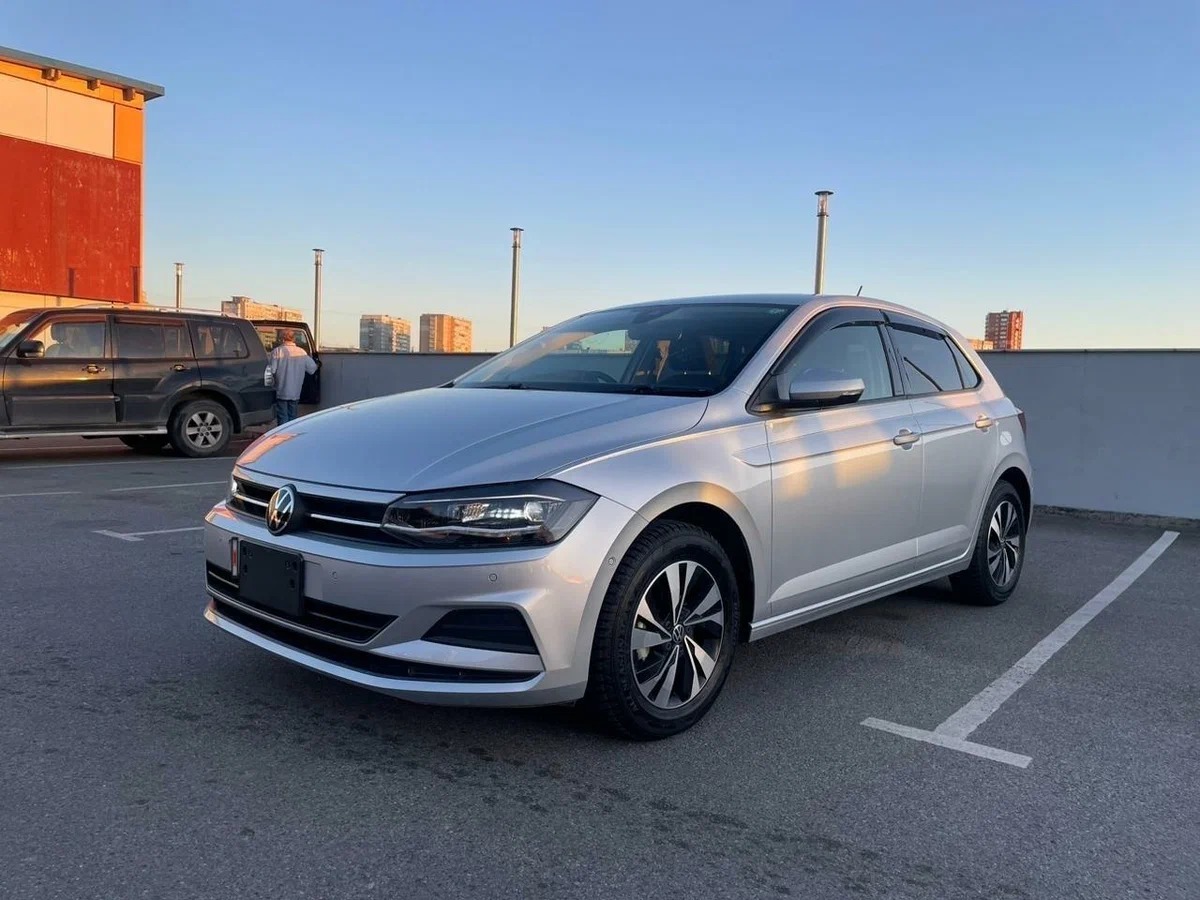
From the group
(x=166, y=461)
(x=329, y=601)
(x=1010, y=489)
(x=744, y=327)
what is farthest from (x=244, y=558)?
(x=166, y=461)

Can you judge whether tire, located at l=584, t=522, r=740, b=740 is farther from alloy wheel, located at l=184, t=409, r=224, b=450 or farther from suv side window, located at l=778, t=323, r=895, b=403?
alloy wheel, located at l=184, t=409, r=224, b=450

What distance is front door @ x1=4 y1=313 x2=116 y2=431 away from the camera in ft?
36.0

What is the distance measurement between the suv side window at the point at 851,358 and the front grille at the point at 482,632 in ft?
5.27

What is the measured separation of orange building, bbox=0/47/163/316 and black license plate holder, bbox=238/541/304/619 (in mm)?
17667

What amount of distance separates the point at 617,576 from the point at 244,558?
1.30m

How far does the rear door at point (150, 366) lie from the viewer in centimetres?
1171

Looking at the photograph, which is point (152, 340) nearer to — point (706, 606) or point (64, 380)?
point (64, 380)

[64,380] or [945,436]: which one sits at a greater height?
[945,436]

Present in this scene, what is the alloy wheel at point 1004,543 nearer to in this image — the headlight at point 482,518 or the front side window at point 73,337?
the headlight at point 482,518

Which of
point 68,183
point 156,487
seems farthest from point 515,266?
point 156,487

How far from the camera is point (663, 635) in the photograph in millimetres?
3328

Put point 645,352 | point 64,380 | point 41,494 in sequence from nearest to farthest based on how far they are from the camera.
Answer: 1. point 645,352
2. point 41,494
3. point 64,380

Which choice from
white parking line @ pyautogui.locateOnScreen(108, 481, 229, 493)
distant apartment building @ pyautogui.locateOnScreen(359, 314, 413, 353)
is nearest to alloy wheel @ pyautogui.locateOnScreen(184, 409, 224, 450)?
white parking line @ pyautogui.locateOnScreen(108, 481, 229, 493)

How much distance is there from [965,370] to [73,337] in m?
10.1
